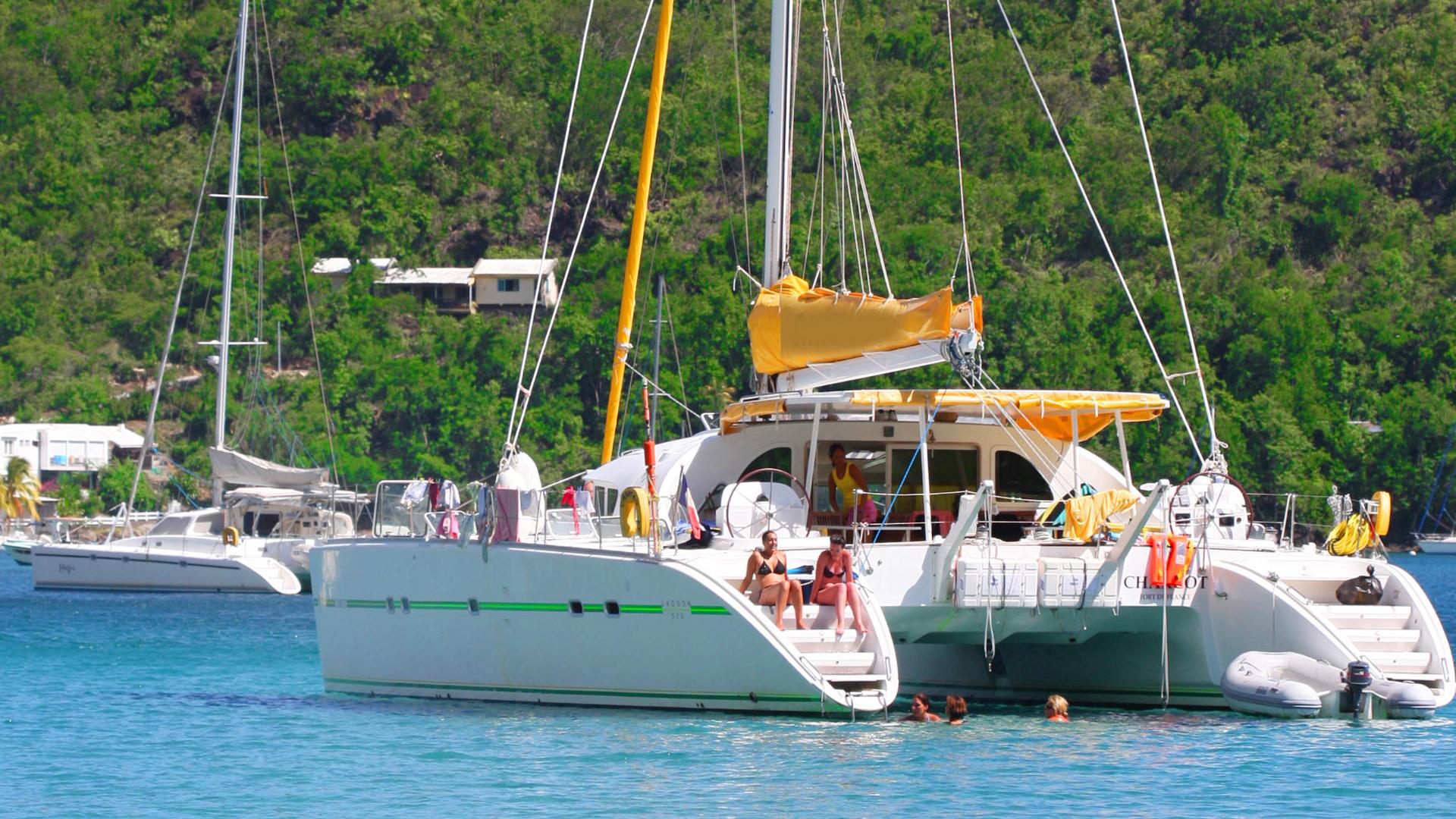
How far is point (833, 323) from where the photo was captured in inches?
604

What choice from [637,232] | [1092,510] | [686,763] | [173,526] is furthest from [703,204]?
[686,763]

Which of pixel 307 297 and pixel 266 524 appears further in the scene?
pixel 307 297

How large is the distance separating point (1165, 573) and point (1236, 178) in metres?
57.6

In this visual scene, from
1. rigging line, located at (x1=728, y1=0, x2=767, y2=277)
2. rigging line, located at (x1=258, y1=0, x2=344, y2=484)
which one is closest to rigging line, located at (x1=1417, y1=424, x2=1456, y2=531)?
rigging line, located at (x1=728, y1=0, x2=767, y2=277)

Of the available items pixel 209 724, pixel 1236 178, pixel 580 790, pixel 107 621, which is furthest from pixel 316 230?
pixel 580 790

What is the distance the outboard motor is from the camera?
13.9m

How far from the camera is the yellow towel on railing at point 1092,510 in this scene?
14.0 metres

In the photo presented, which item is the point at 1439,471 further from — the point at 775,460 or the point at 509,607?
the point at 509,607

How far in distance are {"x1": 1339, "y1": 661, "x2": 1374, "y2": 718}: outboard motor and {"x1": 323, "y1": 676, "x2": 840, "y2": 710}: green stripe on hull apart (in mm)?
3575

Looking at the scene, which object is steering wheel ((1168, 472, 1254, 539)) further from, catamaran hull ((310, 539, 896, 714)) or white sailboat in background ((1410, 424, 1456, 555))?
white sailboat in background ((1410, 424, 1456, 555))

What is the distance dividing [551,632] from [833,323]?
3167 mm

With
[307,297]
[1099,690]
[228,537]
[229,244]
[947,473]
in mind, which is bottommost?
[1099,690]

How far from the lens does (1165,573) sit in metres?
14.0

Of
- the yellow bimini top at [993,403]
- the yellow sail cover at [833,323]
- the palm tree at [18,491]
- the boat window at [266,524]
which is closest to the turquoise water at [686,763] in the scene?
the yellow bimini top at [993,403]
